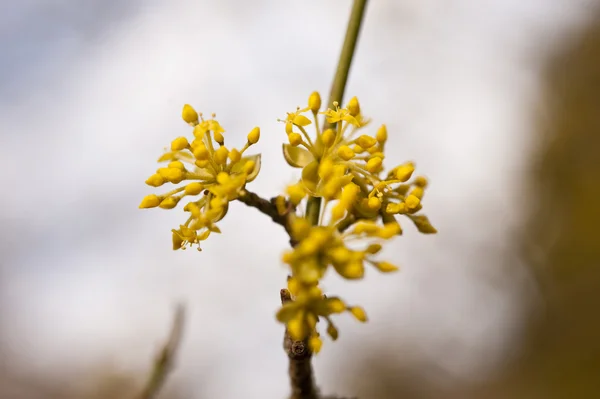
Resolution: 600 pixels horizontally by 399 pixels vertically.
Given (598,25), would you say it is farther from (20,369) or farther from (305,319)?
(20,369)

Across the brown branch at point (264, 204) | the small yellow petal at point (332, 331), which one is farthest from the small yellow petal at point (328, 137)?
the small yellow petal at point (332, 331)

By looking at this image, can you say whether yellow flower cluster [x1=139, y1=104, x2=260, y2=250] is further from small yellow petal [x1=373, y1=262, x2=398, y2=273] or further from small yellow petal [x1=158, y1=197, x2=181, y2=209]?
small yellow petal [x1=373, y1=262, x2=398, y2=273]

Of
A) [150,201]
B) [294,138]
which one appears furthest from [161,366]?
[294,138]

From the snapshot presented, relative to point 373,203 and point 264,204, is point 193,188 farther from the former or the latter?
point 373,203

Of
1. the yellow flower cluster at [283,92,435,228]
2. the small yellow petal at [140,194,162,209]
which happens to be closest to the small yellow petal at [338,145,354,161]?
the yellow flower cluster at [283,92,435,228]

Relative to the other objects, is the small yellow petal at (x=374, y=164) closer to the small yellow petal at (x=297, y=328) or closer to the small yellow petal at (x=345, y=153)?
the small yellow petal at (x=345, y=153)

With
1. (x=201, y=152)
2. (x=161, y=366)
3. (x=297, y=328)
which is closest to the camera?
(x=297, y=328)
